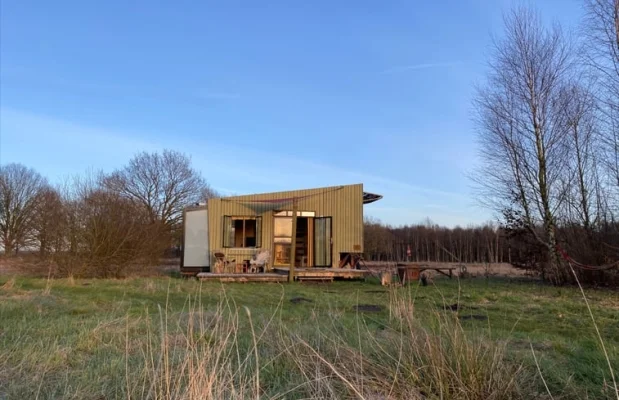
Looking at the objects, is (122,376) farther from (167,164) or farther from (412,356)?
(167,164)

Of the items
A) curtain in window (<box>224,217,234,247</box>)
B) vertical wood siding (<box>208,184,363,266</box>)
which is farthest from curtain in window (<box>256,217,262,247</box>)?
curtain in window (<box>224,217,234,247</box>)

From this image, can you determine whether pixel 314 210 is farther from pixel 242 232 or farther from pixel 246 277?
pixel 246 277

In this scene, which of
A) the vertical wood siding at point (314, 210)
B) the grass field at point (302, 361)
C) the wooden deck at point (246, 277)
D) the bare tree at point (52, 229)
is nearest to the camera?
the grass field at point (302, 361)

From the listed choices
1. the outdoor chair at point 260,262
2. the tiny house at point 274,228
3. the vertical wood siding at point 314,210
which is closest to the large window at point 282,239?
the tiny house at point 274,228

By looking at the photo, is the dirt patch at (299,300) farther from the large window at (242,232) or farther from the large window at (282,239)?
the large window at (282,239)

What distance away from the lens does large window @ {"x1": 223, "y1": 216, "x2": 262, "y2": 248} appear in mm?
18031

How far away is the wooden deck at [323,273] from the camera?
1631 centimetres

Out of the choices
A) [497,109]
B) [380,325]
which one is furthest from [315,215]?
[380,325]

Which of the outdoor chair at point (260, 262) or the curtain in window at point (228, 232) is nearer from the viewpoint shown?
the outdoor chair at point (260, 262)

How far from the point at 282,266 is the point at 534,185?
9159 millimetres

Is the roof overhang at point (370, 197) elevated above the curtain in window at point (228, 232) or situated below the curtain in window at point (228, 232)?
above

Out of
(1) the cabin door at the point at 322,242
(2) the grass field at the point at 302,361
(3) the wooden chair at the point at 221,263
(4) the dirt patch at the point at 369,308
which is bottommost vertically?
(4) the dirt patch at the point at 369,308

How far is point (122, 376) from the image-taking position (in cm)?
353

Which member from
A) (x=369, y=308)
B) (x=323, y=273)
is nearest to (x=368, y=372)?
(x=369, y=308)
